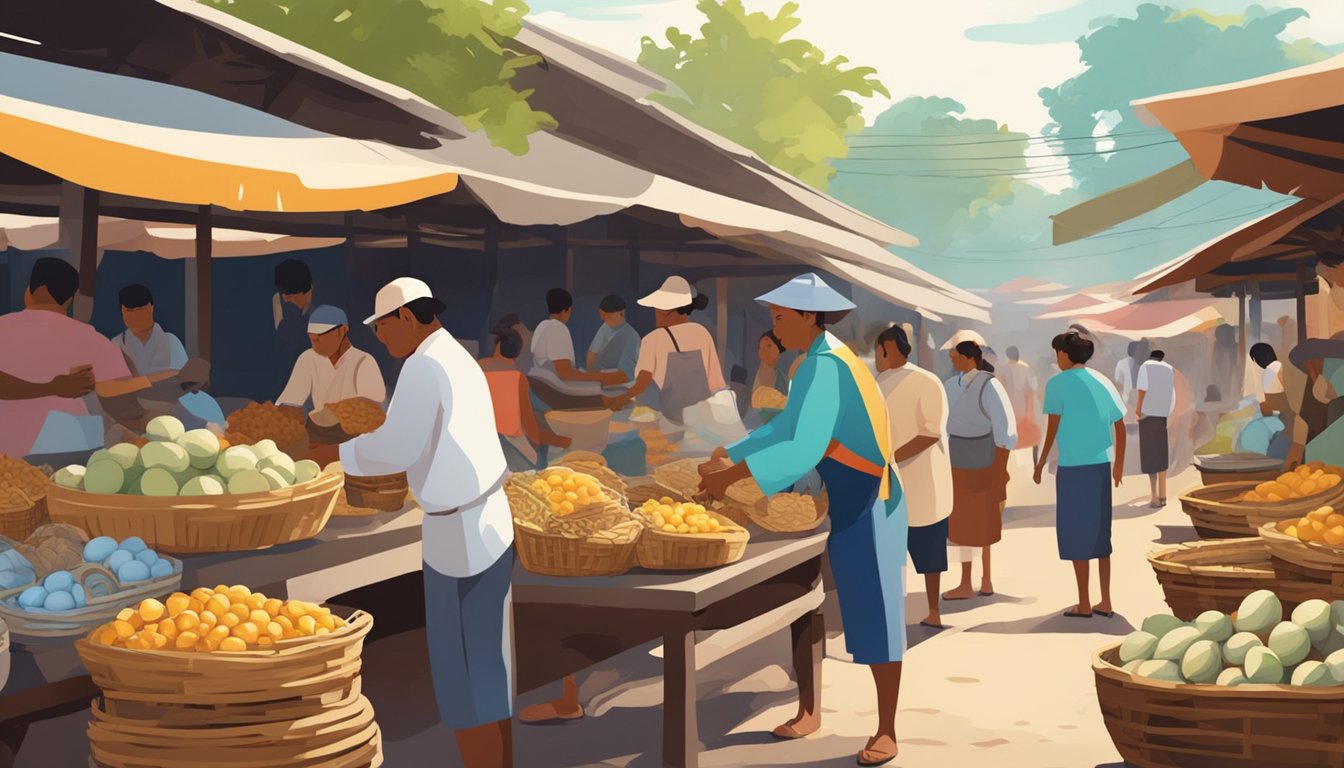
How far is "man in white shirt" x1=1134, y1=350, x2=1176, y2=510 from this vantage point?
1695 centimetres

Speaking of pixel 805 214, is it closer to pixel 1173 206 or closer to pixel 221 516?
pixel 221 516

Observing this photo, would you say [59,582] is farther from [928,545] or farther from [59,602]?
[928,545]

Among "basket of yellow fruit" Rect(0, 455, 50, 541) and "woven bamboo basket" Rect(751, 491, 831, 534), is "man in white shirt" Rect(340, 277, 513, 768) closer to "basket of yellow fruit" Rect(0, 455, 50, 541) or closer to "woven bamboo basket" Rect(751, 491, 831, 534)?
"basket of yellow fruit" Rect(0, 455, 50, 541)

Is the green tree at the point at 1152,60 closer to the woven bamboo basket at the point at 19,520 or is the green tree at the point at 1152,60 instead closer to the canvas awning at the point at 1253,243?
the canvas awning at the point at 1253,243

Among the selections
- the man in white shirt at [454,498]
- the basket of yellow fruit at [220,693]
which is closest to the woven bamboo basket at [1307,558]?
the man in white shirt at [454,498]

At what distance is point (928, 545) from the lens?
30.5ft

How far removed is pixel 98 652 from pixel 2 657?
232mm

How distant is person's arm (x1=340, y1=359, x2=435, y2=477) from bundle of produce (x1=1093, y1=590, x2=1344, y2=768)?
2286 millimetres

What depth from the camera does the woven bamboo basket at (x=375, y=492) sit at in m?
6.35

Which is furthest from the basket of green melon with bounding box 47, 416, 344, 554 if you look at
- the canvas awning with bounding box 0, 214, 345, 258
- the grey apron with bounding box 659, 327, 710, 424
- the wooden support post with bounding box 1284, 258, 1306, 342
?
the wooden support post with bounding box 1284, 258, 1306, 342

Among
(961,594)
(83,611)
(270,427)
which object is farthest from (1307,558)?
(961,594)

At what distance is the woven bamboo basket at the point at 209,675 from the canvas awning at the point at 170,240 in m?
10.3

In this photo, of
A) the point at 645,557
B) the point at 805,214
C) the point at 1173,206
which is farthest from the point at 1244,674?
the point at 1173,206

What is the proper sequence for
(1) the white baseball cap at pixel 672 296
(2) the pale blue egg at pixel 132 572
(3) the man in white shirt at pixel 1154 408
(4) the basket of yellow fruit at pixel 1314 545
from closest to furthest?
(2) the pale blue egg at pixel 132 572 → (4) the basket of yellow fruit at pixel 1314 545 → (1) the white baseball cap at pixel 672 296 → (3) the man in white shirt at pixel 1154 408
